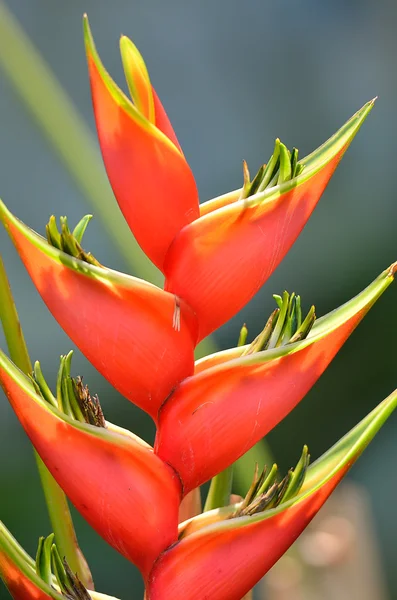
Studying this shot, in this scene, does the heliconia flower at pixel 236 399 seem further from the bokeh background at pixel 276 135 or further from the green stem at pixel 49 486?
the bokeh background at pixel 276 135

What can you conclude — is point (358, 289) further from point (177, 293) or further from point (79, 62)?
point (177, 293)

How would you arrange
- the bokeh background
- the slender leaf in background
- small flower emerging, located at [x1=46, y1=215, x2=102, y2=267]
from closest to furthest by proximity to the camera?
small flower emerging, located at [x1=46, y1=215, x2=102, y2=267]
the slender leaf in background
the bokeh background

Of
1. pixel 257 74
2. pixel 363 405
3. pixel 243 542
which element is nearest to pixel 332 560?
pixel 243 542

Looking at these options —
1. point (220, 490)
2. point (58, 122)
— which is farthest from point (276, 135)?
point (220, 490)

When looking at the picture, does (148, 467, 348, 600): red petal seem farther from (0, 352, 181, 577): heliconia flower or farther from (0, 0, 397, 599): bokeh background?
(0, 0, 397, 599): bokeh background

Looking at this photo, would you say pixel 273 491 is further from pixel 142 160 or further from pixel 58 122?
pixel 58 122

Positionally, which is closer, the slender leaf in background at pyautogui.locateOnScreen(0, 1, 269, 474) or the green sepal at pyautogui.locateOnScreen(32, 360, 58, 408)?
the green sepal at pyautogui.locateOnScreen(32, 360, 58, 408)

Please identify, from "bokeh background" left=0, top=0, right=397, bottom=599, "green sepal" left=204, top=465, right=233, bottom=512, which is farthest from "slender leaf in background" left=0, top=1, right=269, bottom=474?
"bokeh background" left=0, top=0, right=397, bottom=599
